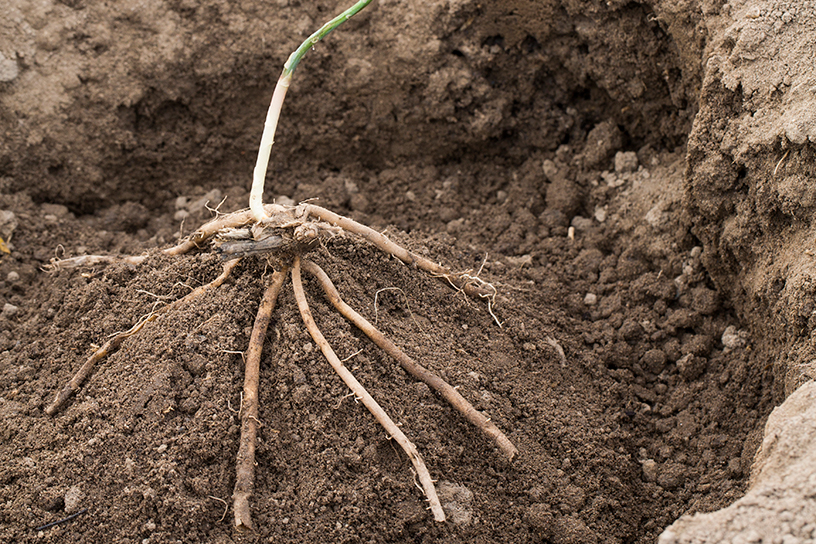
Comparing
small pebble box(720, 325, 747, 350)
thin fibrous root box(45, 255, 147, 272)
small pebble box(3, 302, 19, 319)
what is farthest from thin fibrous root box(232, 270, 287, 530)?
small pebble box(720, 325, 747, 350)

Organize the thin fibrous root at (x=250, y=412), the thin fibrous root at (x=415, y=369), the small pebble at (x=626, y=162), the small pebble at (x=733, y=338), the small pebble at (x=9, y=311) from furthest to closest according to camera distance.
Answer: the small pebble at (x=626, y=162)
the small pebble at (x=9, y=311)
the small pebble at (x=733, y=338)
the thin fibrous root at (x=415, y=369)
the thin fibrous root at (x=250, y=412)

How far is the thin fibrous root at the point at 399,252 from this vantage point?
175 cm

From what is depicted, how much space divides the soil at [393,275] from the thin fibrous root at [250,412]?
0.04 meters

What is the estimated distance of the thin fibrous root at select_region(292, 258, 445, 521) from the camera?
1530 millimetres

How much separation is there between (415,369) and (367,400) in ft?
0.50

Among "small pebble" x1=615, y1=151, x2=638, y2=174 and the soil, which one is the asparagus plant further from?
"small pebble" x1=615, y1=151, x2=638, y2=174

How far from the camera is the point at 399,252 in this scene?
6.02 feet

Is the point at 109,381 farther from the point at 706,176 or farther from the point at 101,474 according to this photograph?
the point at 706,176

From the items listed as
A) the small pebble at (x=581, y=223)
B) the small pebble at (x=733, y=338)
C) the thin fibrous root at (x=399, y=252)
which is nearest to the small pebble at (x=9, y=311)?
the thin fibrous root at (x=399, y=252)

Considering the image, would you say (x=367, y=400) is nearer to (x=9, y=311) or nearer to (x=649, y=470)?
(x=649, y=470)

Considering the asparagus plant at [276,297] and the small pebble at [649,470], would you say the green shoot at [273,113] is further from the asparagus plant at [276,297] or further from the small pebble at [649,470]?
the small pebble at [649,470]

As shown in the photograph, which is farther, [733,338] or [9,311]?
[9,311]

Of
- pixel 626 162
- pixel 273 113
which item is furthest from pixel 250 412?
pixel 626 162

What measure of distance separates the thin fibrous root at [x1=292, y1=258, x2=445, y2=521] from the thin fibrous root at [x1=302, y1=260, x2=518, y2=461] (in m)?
0.06
